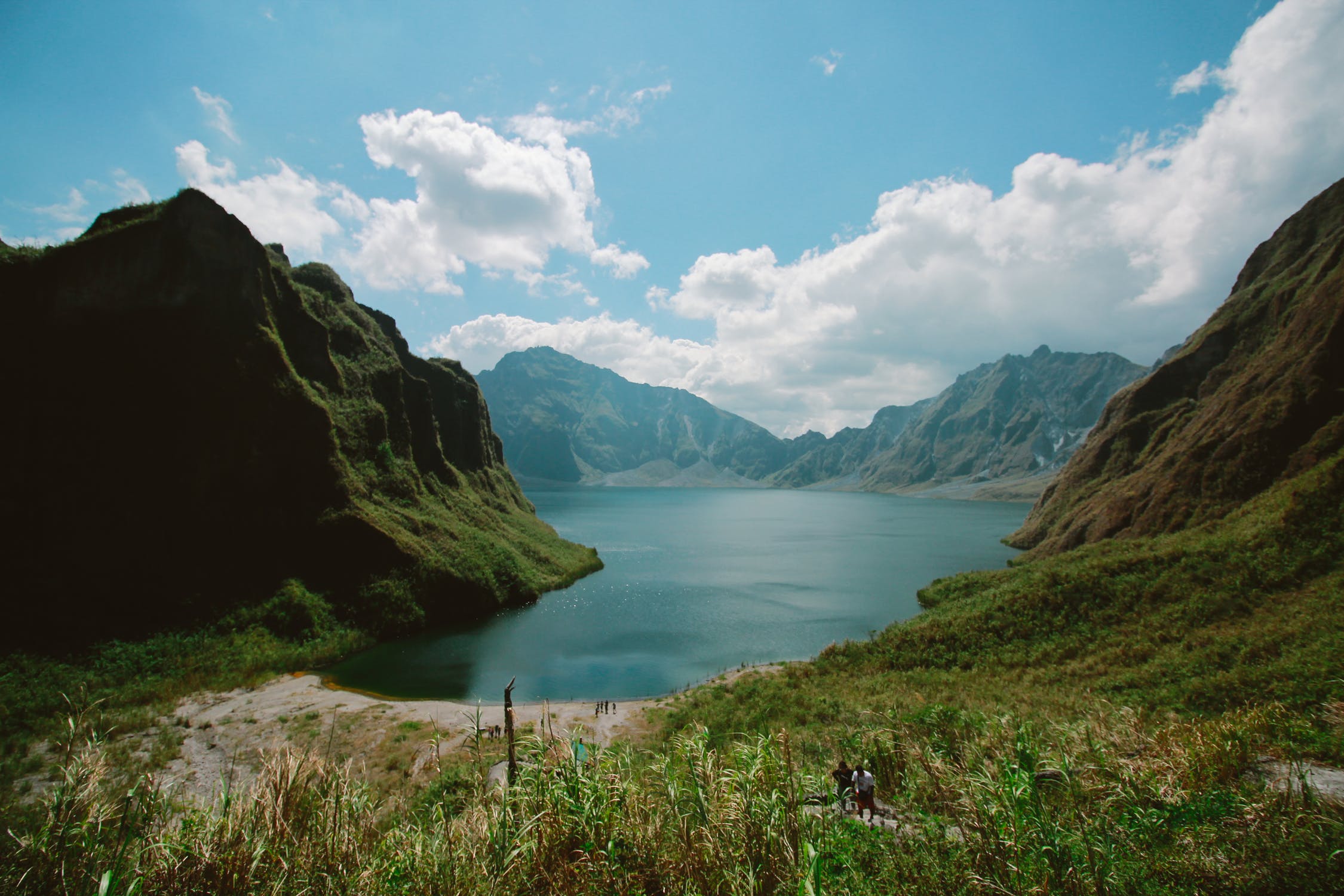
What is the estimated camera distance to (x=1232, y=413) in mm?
46562

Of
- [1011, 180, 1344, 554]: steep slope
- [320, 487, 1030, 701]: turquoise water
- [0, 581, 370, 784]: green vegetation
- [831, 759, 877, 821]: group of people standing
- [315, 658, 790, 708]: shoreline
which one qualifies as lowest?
[320, 487, 1030, 701]: turquoise water

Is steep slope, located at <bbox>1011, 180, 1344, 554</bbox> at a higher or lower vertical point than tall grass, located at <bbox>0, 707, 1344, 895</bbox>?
higher

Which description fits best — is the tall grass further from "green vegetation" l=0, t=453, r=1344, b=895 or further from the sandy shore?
the sandy shore

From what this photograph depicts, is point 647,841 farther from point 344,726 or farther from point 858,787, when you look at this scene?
point 344,726

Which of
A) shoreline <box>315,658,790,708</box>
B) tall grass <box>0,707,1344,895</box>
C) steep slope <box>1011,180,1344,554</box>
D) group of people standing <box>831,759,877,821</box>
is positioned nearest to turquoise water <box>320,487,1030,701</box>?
shoreline <box>315,658,790,708</box>

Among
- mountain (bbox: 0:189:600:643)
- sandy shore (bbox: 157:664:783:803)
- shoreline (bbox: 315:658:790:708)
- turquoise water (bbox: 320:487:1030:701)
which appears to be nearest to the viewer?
sandy shore (bbox: 157:664:783:803)

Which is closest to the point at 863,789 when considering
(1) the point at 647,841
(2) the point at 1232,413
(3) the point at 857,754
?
(3) the point at 857,754

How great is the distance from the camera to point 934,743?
13.8 m

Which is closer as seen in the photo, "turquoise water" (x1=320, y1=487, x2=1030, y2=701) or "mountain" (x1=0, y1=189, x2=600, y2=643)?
"mountain" (x1=0, y1=189, x2=600, y2=643)

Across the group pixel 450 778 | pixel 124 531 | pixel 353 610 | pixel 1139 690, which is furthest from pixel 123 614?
pixel 1139 690

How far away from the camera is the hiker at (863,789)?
10.6 m

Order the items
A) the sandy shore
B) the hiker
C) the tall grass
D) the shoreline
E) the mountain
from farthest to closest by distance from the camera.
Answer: the mountain → the shoreline → the sandy shore → the hiker → the tall grass

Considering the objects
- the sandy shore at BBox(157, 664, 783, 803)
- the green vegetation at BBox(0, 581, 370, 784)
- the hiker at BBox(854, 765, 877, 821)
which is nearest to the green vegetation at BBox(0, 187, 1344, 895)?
the green vegetation at BBox(0, 581, 370, 784)

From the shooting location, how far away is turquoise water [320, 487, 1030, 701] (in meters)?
36.0
